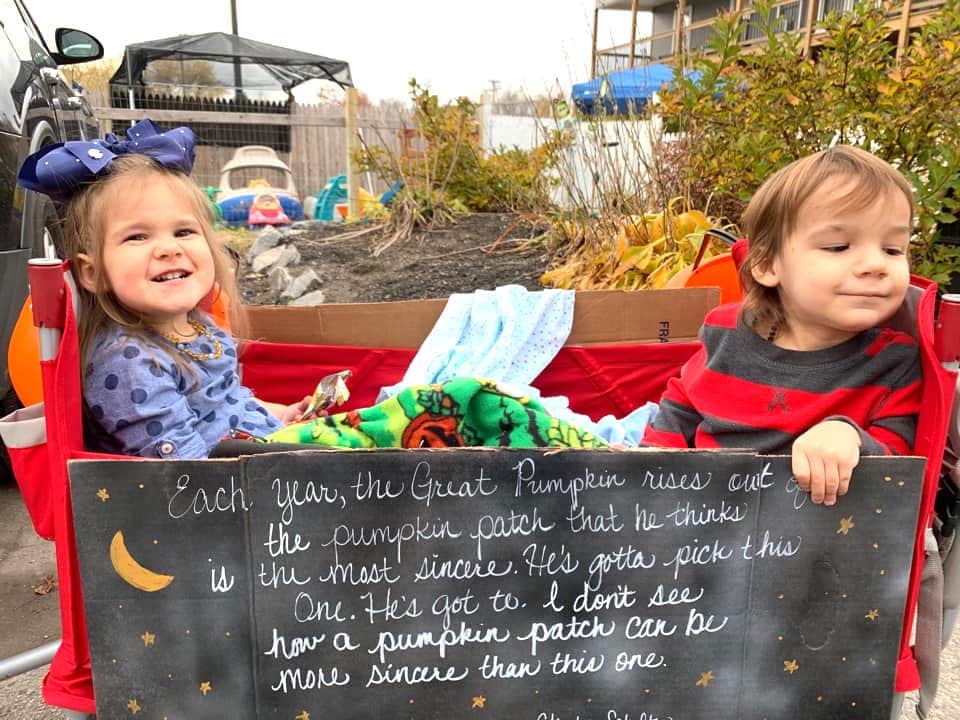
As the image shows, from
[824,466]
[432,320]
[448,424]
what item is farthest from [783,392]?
[432,320]

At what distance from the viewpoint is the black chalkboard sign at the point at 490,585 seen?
3.30 feet

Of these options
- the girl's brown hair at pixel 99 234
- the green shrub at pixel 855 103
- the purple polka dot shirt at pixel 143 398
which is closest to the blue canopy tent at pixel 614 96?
the green shrub at pixel 855 103

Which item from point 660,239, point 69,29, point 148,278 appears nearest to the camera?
point 148,278

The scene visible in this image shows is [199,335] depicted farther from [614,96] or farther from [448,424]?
→ [614,96]

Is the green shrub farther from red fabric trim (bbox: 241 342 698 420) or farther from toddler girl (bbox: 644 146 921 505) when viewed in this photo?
toddler girl (bbox: 644 146 921 505)

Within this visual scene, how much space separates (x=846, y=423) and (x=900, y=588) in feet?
0.80

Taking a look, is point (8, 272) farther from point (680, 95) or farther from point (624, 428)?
point (680, 95)

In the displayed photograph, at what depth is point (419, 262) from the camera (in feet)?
17.7

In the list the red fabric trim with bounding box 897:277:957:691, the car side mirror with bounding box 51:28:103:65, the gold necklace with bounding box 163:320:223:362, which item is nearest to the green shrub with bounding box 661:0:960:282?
the red fabric trim with bounding box 897:277:957:691

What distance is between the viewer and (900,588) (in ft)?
3.51

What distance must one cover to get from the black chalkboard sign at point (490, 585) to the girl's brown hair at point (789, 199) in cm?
54

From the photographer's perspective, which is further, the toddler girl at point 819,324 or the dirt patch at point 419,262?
the dirt patch at point 419,262

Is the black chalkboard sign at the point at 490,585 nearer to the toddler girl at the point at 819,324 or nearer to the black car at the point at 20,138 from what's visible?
the toddler girl at the point at 819,324

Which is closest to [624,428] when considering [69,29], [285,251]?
[69,29]
